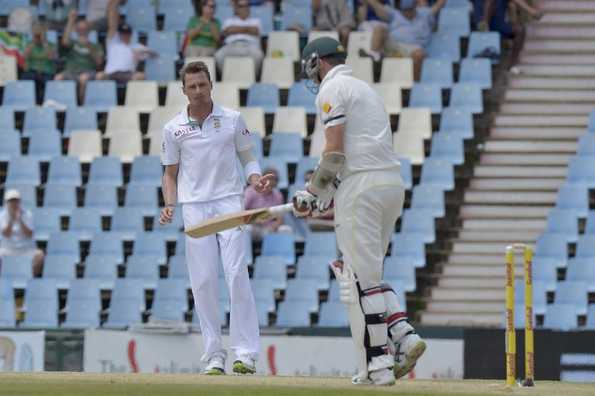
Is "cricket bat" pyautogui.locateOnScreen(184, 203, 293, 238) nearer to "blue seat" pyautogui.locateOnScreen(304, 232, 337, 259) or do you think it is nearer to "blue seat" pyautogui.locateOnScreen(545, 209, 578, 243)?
"blue seat" pyautogui.locateOnScreen(304, 232, 337, 259)

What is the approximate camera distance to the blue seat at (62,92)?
2103 centimetres

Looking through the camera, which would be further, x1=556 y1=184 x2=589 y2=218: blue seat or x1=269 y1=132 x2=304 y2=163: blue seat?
x1=269 y1=132 x2=304 y2=163: blue seat

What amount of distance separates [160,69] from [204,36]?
2.28ft

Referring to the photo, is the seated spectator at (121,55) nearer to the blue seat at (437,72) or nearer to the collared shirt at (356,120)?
the blue seat at (437,72)

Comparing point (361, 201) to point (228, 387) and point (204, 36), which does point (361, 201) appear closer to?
point (228, 387)

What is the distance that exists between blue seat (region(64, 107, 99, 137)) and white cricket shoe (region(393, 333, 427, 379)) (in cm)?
1109

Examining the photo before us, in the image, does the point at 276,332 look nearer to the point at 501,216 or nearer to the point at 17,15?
the point at 501,216

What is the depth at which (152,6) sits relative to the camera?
22531 mm

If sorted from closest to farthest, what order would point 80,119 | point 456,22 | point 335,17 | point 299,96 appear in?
point 299,96, point 80,119, point 456,22, point 335,17

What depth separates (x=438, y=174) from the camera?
19.2m

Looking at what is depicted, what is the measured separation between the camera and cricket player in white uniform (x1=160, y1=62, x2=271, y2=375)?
37.4ft

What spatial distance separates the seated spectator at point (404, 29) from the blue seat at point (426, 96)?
2.48 feet

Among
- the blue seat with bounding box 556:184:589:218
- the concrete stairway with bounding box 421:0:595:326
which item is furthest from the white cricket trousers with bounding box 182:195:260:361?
the blue seat with bounding box 556:184:589:218

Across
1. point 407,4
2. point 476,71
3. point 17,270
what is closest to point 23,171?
point 17,270
